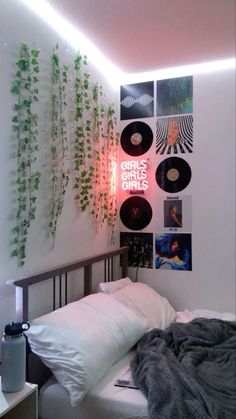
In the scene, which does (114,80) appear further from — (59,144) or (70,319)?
(70,319)

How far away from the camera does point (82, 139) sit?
2.34 m

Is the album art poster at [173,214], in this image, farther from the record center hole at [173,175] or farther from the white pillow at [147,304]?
the white pillow at [147,304]

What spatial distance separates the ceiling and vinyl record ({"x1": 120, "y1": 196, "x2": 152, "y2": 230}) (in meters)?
1.12

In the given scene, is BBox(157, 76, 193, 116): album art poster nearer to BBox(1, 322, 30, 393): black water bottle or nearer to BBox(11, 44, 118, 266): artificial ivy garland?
BBox(11, 44, 118, 266): artificial ivy garland

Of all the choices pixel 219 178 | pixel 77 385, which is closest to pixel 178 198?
pixel 219 178

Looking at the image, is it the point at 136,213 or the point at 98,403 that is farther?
the point at 136,213

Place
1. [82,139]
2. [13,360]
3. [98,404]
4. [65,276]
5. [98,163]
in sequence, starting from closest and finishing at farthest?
1. [13,360]
2. [98,404]
3. [65,276]
4. [82,139]
5. [98,163]

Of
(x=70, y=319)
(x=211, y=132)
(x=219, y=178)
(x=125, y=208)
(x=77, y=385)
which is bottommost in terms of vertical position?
(x=77, y=385)

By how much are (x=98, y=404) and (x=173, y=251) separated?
1523 mm

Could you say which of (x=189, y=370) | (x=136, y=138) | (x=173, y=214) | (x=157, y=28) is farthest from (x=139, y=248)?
(x=157, y=28)

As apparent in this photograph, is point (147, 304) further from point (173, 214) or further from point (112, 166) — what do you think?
point (112, 166)

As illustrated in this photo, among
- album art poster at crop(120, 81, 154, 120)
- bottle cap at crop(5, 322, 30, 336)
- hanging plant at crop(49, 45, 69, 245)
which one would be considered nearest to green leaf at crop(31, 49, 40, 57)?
hanging plant at crop(49, 45, 69, 245)

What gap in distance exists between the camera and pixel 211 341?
1956 mm

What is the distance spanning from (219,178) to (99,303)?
142 centimetres
